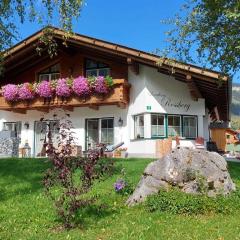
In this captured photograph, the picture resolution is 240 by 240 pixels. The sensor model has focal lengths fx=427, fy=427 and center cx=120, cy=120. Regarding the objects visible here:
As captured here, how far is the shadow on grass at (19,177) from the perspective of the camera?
9852 mm

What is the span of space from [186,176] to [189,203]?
29.8 inches

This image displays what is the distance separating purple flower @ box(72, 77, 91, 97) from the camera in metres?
20.5

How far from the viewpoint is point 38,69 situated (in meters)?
24.0

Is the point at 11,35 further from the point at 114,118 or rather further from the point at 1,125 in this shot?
the point at 1,125

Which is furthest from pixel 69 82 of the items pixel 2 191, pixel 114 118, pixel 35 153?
pixel 2 191

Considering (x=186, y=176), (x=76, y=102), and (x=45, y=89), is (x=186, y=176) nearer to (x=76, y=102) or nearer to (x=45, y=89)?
(x=76, y=102)

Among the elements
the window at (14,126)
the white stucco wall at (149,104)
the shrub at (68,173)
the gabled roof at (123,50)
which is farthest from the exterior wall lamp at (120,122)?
the shrub at (68,173)

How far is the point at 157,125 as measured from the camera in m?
21.0

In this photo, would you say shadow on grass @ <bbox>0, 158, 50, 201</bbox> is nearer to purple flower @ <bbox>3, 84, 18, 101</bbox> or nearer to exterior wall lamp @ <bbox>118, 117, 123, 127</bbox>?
exterior wall lamp @ <bbox>118, 117, 123, 127</bbox>

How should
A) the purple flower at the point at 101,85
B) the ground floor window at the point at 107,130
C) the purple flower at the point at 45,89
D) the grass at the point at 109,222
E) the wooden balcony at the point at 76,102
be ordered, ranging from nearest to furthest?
the grass at the point at 109,222, the purple flower at the point at 101,85, the wooden balcony at the point at 76,102, the purple flower at the point at 45,89, the ground floor window at the point at 107,130

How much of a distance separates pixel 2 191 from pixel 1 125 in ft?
51.3

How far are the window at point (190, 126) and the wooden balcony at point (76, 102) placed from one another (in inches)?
124

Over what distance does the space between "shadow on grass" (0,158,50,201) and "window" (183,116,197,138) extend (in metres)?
9.14

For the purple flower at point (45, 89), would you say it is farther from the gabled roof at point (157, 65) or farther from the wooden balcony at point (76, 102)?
the gabled roof at point (157, 65)
